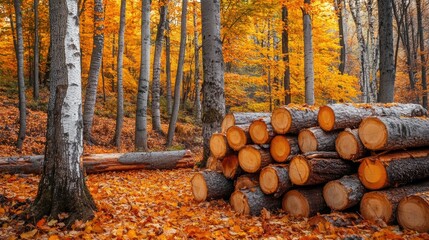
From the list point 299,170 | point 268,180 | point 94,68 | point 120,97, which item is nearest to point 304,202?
point 299,170

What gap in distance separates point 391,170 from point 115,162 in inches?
235

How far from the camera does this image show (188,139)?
15617 mm

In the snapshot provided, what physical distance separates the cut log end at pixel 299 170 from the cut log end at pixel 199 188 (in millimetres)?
1522

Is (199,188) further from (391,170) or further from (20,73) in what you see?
(20,73)

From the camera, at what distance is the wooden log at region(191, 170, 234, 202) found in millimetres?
5590

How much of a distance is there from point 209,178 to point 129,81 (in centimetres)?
1777

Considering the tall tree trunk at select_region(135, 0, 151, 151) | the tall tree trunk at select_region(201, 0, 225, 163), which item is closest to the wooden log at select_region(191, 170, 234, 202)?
the tall tree trunk at select_region(201, 0, 225, 163)

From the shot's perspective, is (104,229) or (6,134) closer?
(104,229)

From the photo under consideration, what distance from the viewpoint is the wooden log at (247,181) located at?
536 cm

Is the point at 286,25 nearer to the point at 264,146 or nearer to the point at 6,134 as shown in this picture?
the point at 264,146

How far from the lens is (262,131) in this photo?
543cm

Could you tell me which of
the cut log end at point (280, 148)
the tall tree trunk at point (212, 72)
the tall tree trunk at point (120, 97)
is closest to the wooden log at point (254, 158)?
the cut log end at point (280, 148)

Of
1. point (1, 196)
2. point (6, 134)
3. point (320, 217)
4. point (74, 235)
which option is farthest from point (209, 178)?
point (6, 134)

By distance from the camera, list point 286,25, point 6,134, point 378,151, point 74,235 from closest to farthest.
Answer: point 74,235, point 378,151, point 6,134, point 286,25
